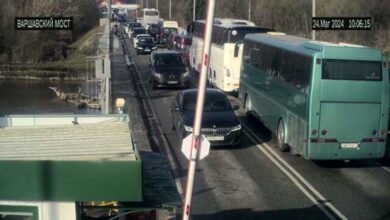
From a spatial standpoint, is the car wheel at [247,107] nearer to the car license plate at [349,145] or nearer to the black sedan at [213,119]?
the black sedan at [213,119]

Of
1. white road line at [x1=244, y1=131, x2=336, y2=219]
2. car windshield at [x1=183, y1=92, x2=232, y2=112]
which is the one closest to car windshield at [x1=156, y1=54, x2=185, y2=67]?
car windshield at [x1=183, y1=92, x2=232, y2=112]

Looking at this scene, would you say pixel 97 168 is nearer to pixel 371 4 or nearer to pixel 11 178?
pixel 11 178

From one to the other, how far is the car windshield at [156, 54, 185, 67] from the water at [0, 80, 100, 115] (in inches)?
188

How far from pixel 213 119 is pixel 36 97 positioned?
3109 centimetres

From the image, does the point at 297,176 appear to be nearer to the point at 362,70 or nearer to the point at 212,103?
the point at 362,70

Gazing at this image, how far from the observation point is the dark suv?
33.6 metres

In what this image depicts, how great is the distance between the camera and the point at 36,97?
4828 centimetres

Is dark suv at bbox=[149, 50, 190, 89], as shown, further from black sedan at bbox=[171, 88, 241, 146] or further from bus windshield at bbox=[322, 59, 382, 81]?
bus windshield at bbox=[322, 59, 382, 81]

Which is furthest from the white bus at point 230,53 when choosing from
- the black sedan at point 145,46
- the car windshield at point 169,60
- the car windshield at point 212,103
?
the black sedan at point 145,46

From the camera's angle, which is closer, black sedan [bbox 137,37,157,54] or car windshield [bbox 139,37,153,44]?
black sedan [bbox 137,37,157,54]

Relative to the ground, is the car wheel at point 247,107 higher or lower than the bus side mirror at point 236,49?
lower

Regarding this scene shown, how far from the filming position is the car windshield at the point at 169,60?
34.6 metres

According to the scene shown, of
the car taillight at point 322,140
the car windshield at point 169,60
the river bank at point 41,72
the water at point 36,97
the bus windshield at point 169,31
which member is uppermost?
the bus windshield at point 169,31

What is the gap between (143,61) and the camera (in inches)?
2063
